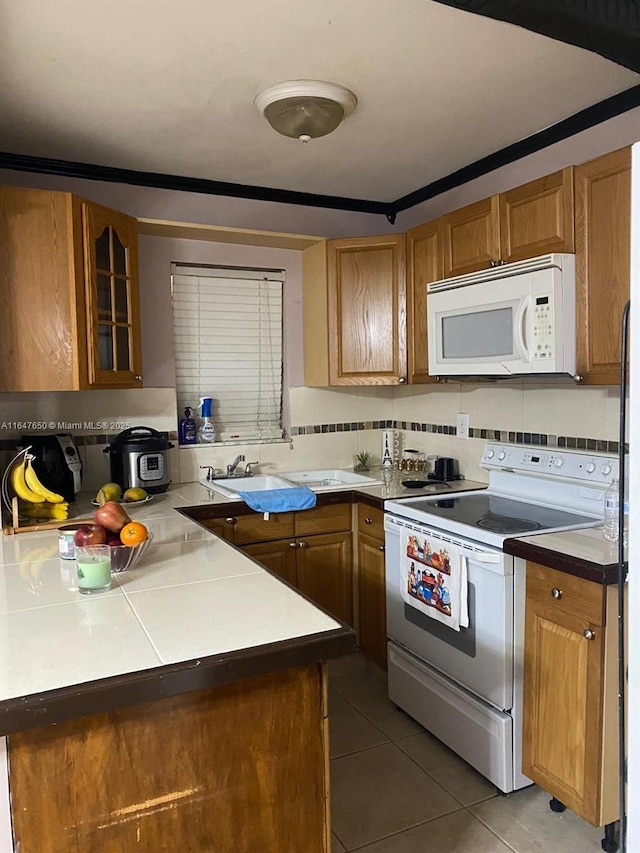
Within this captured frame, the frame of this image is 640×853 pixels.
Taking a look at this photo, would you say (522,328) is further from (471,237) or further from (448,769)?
(448,769)

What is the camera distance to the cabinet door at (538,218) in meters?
2.25

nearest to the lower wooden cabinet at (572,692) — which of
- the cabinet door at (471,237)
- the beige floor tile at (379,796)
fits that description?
the beige floor tile at (379,796)

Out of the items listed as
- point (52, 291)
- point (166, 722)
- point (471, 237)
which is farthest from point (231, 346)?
point (166, 722)

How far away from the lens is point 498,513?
2.52 metres

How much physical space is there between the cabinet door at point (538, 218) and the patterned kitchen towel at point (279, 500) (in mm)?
1310

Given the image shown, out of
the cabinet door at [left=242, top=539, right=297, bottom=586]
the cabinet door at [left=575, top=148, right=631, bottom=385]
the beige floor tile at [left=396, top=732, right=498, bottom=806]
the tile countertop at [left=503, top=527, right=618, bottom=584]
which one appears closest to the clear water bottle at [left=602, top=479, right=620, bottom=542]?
the tile countertop at [left=503, top=527, right=618, bottom=584]

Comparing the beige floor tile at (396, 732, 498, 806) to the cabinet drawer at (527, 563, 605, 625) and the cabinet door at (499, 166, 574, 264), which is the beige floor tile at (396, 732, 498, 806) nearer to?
the cabinet drawer at (527, 563, 605, 625)

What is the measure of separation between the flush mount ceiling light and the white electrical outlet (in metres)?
1.51

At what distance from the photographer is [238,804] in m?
1.30

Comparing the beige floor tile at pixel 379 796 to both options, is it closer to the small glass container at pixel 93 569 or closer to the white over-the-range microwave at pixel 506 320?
the small glass container at pixel 93 569

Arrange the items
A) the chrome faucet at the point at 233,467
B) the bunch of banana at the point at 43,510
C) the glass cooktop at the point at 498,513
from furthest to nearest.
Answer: the chrome faucet at the point at 233,467 → the bunch of banana at the point at 43,510 → the glass cooktop at the point at 498,513

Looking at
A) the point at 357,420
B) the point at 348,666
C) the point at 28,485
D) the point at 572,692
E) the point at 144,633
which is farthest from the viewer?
the point at 357,420

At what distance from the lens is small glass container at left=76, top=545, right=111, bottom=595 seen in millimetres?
1582

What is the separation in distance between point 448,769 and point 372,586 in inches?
33.0
